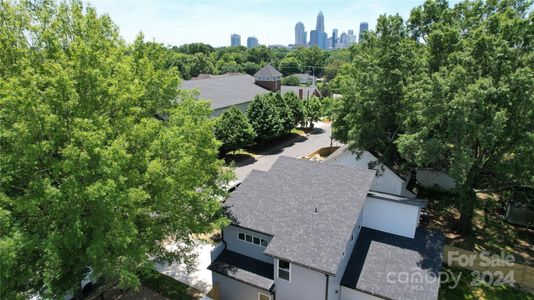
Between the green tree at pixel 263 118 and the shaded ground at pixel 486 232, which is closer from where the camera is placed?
the shaded ground at pixel 486 232

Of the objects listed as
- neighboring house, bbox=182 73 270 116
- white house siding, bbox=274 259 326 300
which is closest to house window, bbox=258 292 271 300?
white house siding, bbox=274 259 326 300

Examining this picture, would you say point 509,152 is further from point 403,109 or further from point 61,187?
point 61,187

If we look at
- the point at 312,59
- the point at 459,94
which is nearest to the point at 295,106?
the point at 459,94

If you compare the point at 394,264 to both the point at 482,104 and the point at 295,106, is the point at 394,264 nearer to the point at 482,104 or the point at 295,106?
the point at 482,104

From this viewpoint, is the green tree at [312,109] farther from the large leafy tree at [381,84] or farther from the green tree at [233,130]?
the large leafy tree at [381,84]

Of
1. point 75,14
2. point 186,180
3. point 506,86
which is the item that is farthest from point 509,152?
point 75,14

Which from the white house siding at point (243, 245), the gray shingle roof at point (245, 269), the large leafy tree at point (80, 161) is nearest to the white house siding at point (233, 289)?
the gray shingle roof at point (245, 269)
